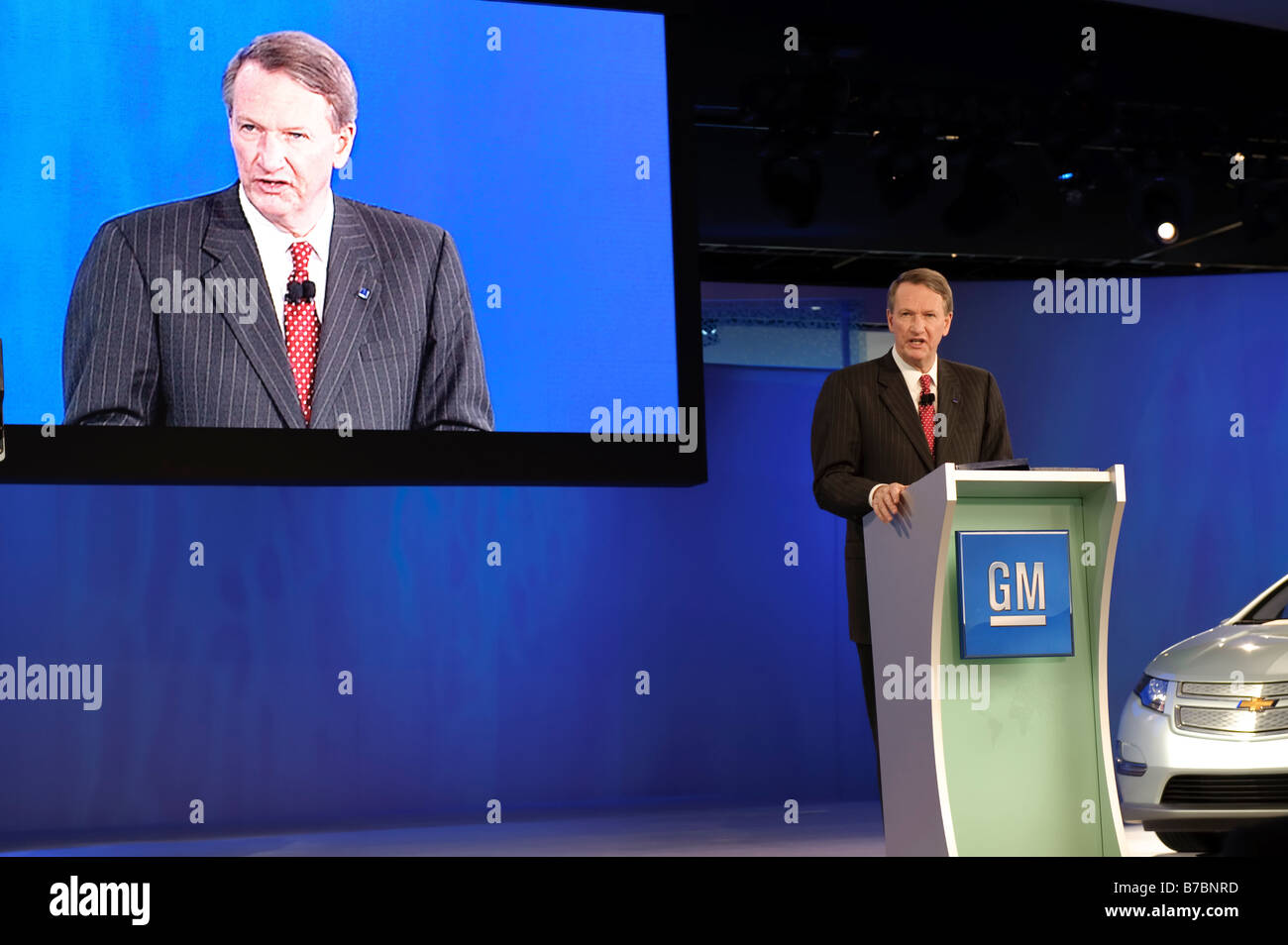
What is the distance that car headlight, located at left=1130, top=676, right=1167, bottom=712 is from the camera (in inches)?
167

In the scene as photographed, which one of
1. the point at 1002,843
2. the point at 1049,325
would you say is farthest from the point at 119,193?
the point at 1049,325

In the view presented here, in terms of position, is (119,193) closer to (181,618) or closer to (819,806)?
(181,618)

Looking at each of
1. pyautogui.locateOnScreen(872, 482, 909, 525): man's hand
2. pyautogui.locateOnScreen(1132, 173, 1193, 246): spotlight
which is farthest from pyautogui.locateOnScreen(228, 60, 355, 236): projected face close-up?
pyautogui.locateOnScreen(1132, 173, 1193, 246): spotlight

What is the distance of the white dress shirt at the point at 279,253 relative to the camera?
4.63 metres

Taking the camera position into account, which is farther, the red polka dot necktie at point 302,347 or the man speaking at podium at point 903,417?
the red polka dot necktie at point 302,347

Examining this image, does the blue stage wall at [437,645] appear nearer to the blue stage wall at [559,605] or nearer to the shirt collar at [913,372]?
the blue stage wall at [559,605]

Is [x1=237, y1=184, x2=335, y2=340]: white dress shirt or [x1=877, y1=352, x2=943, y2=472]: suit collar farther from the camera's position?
[x1=237, y1=184, x2=335, y2=340]: white dress shirt

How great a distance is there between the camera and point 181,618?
635 cm

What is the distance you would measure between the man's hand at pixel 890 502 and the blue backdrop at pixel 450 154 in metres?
1.96

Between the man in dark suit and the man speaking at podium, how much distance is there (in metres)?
1.72

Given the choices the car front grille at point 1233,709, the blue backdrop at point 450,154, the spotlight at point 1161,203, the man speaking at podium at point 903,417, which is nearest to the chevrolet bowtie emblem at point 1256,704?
the car front grille at point 1233,709

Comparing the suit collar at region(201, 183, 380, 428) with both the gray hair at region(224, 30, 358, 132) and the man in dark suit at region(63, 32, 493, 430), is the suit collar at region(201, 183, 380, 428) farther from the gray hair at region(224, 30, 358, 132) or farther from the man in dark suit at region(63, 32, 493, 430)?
the gray hair at region(224, 30, 358, 132)

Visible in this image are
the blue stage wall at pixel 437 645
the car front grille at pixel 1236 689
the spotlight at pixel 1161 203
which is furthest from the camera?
the spotlight at pixel 1161 203

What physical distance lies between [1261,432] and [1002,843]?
238 inches
